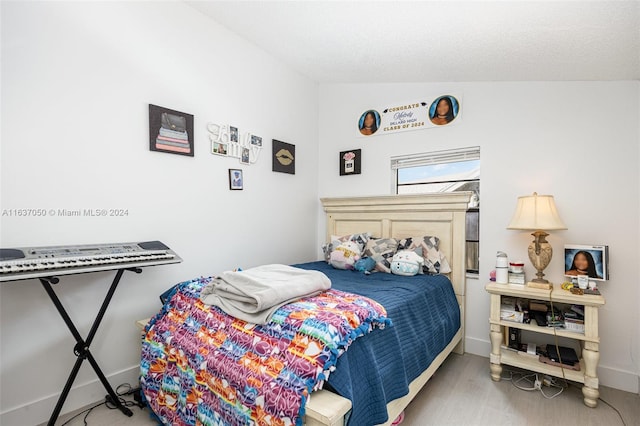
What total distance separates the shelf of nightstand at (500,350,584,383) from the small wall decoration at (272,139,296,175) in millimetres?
2438

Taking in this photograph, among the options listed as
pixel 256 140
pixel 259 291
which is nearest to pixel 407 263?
pixel 259 291

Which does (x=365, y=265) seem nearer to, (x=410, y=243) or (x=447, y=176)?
(x=410, y=243)

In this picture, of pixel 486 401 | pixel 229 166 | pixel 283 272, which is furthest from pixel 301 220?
pixel 486 401

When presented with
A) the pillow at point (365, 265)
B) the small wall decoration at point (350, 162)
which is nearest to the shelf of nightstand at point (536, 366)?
the pillow at point (365, 265)

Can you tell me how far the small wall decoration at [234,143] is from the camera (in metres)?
2.63

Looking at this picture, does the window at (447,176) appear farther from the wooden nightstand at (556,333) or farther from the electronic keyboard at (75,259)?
the electronic keyboard at (75,259)

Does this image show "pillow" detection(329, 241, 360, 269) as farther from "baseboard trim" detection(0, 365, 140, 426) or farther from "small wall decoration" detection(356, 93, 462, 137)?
"baseboard trim" detection(0, 365, 140, 426)

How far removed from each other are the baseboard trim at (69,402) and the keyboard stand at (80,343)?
0.33 ft

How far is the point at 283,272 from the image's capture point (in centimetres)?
189

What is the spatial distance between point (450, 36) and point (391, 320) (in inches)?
72.7

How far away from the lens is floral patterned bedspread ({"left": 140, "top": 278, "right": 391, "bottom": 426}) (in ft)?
3.92

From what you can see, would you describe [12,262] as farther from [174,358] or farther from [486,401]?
[486,401]

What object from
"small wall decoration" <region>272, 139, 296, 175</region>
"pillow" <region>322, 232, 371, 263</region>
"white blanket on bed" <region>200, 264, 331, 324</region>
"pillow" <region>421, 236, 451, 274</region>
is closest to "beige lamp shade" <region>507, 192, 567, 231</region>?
"pillow" <region>421, 236, 451, 274</region>

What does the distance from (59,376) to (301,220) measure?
2.29 meters
